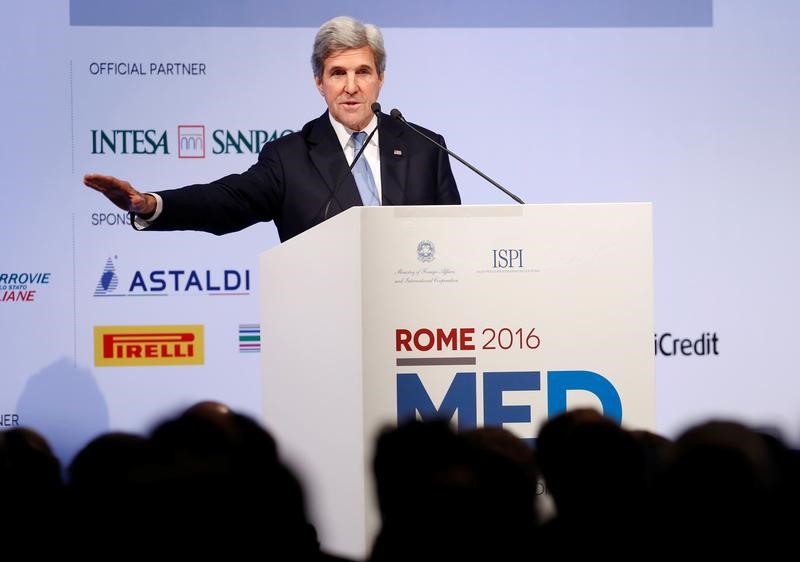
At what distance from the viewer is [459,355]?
2941 millimetres

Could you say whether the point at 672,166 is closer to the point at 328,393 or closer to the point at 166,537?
the point at 328,393

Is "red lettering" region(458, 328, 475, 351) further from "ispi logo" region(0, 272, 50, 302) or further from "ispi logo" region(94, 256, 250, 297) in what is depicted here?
"ispi logo" region(0, 272, 50, 302)

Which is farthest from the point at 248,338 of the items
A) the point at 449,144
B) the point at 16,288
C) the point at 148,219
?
the point at 148,219

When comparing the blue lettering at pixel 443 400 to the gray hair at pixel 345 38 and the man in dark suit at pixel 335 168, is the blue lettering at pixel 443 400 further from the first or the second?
the gray hair at pixel 345 38

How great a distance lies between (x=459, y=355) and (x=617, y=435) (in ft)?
4.16

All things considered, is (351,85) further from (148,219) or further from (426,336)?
(426,336)

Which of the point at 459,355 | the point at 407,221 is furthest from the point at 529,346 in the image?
the point at 407,221

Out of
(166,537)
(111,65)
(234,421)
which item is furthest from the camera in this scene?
(111,65)

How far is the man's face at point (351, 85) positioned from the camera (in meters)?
4.11

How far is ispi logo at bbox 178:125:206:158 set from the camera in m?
5.58

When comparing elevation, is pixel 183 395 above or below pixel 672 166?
below

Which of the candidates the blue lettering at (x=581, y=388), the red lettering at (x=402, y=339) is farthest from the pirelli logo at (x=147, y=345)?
the blue lettering at (x=581, y=388)

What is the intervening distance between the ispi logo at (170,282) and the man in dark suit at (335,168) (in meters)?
1.61

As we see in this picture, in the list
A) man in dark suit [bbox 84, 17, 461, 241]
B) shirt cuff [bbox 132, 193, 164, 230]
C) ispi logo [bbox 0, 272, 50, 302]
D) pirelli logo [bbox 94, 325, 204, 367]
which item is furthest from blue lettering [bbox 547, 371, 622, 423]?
ispi logo [bbox 0, 272, 50, 302]
